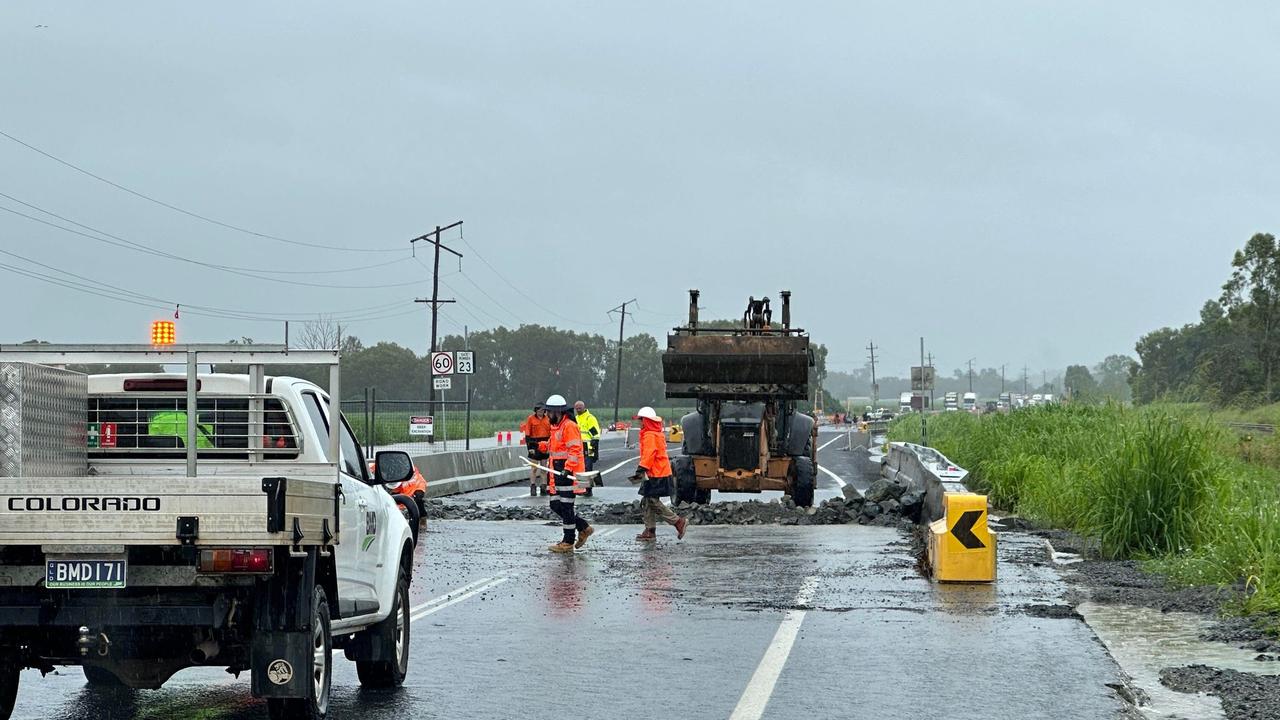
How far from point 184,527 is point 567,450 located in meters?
12.6

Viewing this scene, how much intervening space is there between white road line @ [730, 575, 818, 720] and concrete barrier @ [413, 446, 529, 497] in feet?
61.2

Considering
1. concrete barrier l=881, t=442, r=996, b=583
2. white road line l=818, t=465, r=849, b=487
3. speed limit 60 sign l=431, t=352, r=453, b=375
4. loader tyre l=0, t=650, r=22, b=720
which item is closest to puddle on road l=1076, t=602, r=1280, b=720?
concrete barrier l=881, t=442, r=996, b=583

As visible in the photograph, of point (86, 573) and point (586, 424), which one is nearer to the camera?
point (86, 573)

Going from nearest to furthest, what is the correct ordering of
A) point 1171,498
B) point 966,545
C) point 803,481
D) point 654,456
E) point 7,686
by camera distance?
1. point 7,686
2. point 966,545
3. point 1171,498
4. point 654,456
5. point 803,481

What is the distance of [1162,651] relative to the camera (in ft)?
36.3

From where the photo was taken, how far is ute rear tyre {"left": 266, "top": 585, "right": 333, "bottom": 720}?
7.59 m

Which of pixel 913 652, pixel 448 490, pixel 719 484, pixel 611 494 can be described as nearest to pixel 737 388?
pixel 719 484

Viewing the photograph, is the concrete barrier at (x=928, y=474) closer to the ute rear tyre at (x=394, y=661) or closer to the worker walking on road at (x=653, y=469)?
the worker walking on road at (x=653, y=469)

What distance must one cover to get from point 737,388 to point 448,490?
8925 mm

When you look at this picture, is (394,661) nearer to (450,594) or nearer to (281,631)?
(281,631)

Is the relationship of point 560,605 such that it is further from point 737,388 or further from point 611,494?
point 611,494

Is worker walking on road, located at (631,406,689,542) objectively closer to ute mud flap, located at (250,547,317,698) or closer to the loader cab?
the loader cab

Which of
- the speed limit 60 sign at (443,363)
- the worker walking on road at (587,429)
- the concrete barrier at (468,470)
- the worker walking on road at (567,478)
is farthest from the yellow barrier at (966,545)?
the speed limit 60 sign at (443,363)

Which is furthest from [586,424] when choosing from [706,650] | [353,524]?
[353,524]
